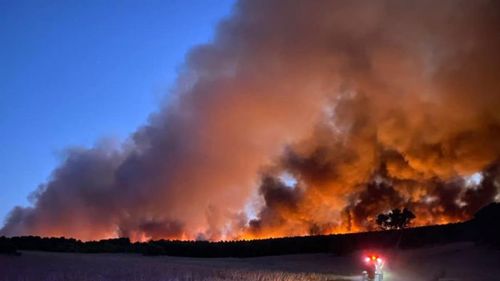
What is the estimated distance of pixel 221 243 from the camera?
73000 millimetres

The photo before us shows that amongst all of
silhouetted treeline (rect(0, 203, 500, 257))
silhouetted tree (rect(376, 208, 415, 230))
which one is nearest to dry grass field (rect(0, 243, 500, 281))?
silhouetted treeline (rect(0, 203, 500, 257))

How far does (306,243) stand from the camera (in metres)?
67.1

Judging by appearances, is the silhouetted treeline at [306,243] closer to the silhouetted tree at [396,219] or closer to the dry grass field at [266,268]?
the dry grass field at [266,268]

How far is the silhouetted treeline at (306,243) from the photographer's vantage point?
52.8 m

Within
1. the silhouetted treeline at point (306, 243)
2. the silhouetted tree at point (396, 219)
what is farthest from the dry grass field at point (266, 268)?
the silhouetted tree at point (396, 219)

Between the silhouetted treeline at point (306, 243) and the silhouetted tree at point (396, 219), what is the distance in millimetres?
9687

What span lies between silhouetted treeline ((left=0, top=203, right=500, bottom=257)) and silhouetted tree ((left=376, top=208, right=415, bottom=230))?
31.8 feet

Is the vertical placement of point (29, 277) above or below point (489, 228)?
below

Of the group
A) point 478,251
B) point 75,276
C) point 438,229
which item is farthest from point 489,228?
point 75,276

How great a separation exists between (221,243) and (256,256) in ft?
18.9

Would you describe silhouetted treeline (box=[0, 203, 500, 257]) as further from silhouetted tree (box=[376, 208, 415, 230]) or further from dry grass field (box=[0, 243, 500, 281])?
silhouetted tree (box=[376, 208, 415, 230])

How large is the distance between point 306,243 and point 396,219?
12220 millimetres

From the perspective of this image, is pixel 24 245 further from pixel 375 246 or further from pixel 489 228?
pixel 489 228

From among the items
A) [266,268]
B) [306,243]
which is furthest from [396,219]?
[266,268]
